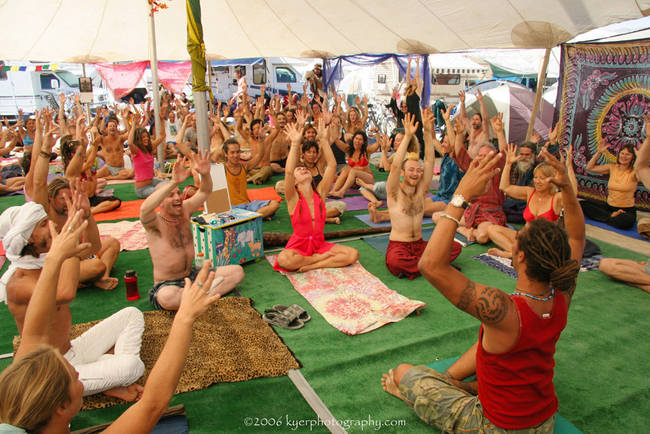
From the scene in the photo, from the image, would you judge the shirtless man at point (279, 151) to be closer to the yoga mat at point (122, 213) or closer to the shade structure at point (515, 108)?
the yoga mat at point (122, 213)

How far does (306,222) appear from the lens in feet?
15.6

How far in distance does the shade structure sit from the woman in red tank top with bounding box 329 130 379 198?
4773mm

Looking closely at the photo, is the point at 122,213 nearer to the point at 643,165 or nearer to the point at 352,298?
the point at 352,298

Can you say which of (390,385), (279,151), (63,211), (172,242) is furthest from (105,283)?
(279,151)

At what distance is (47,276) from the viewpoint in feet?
5.62

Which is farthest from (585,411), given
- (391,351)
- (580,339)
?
(391,351)

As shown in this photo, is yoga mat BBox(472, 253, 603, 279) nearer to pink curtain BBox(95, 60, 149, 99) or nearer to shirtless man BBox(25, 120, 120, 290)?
shirtless man BBox(25, 120, 120, 290)

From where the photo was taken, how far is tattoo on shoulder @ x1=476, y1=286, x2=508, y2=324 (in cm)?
179

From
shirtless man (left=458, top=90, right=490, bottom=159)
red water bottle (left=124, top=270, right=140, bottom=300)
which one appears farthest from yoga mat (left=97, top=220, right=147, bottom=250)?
shirtless man (left=458, top=90, right=490, bottom=159)

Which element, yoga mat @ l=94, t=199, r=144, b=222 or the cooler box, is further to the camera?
yoga mat @ l=94, t=199, r=144, b=222

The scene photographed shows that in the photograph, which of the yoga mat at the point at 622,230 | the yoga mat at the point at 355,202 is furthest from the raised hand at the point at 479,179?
the yoga mat at the point at 355,202

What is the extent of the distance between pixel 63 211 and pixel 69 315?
1.55 meters

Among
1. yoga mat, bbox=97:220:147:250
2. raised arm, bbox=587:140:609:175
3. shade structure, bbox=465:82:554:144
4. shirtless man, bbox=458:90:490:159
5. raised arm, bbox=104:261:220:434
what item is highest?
shade structure, bbox=465:82:554:144

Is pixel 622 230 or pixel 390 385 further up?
pixel 622 230
